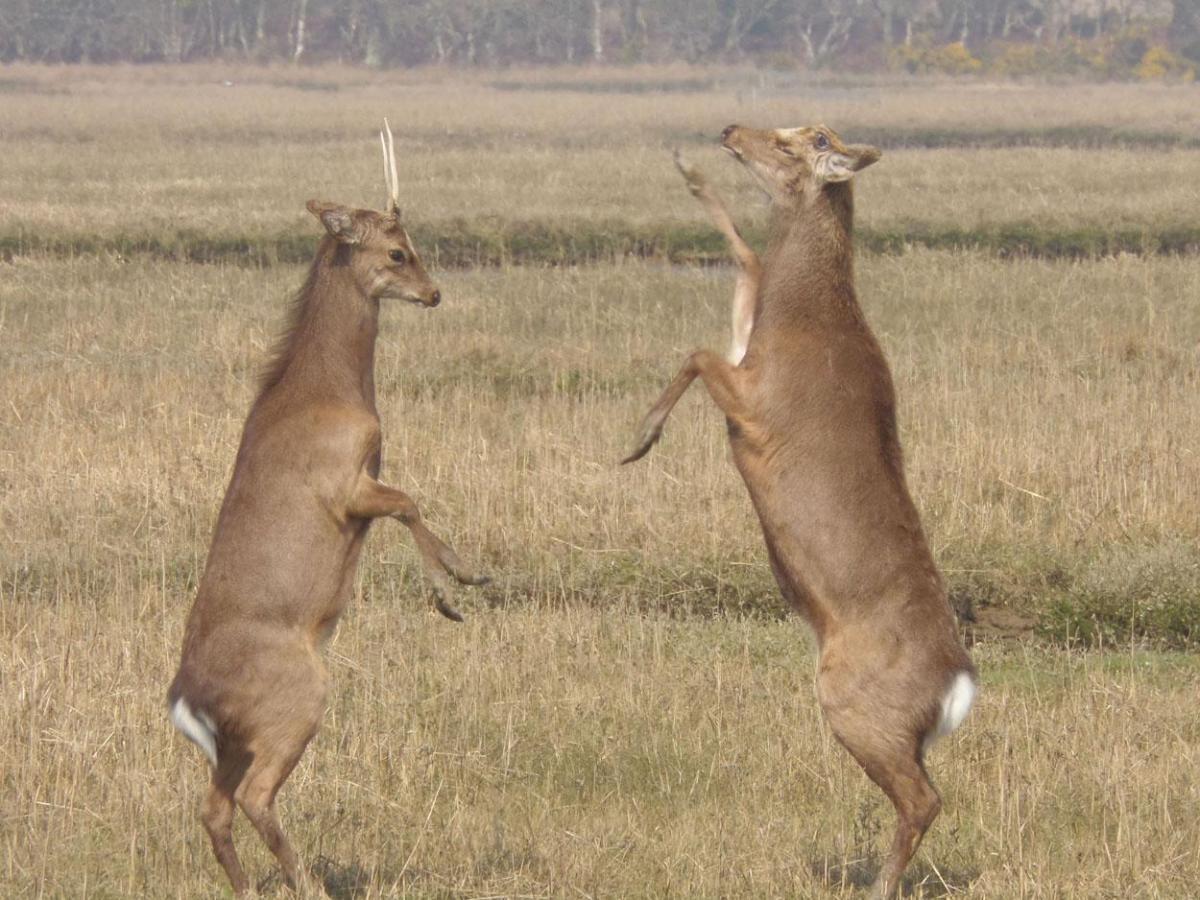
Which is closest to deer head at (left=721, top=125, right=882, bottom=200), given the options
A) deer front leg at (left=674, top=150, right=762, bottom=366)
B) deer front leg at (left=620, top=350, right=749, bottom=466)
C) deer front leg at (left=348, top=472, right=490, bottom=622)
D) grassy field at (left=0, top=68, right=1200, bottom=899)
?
deer front leg at (left=674, top=150, right=762, bottom=366)

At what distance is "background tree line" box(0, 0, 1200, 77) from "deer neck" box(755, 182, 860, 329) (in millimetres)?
82376

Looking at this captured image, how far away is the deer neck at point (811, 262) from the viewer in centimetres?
621

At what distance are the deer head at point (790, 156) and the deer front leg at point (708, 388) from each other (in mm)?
899

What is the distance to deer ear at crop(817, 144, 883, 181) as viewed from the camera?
645 cm

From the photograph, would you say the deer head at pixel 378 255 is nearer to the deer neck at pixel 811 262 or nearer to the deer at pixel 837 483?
the deer at pixel 837 483

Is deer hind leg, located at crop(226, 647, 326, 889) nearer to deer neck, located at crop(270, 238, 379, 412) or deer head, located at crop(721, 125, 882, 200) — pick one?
deer neck, located at crop(270, 238, 379, 412)

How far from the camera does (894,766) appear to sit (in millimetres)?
5441

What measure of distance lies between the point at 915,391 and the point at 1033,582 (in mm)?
4078

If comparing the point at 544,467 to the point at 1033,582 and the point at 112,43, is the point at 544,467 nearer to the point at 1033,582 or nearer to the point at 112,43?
the point at 1033,582

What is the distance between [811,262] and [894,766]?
6.12 feet

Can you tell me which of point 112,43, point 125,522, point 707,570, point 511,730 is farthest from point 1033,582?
point 112,43

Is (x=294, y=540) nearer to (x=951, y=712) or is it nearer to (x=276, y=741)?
(x=276, y=741)

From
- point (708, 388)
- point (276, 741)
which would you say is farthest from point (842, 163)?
point (276, 741)

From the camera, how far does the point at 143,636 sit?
7965 millimetres
